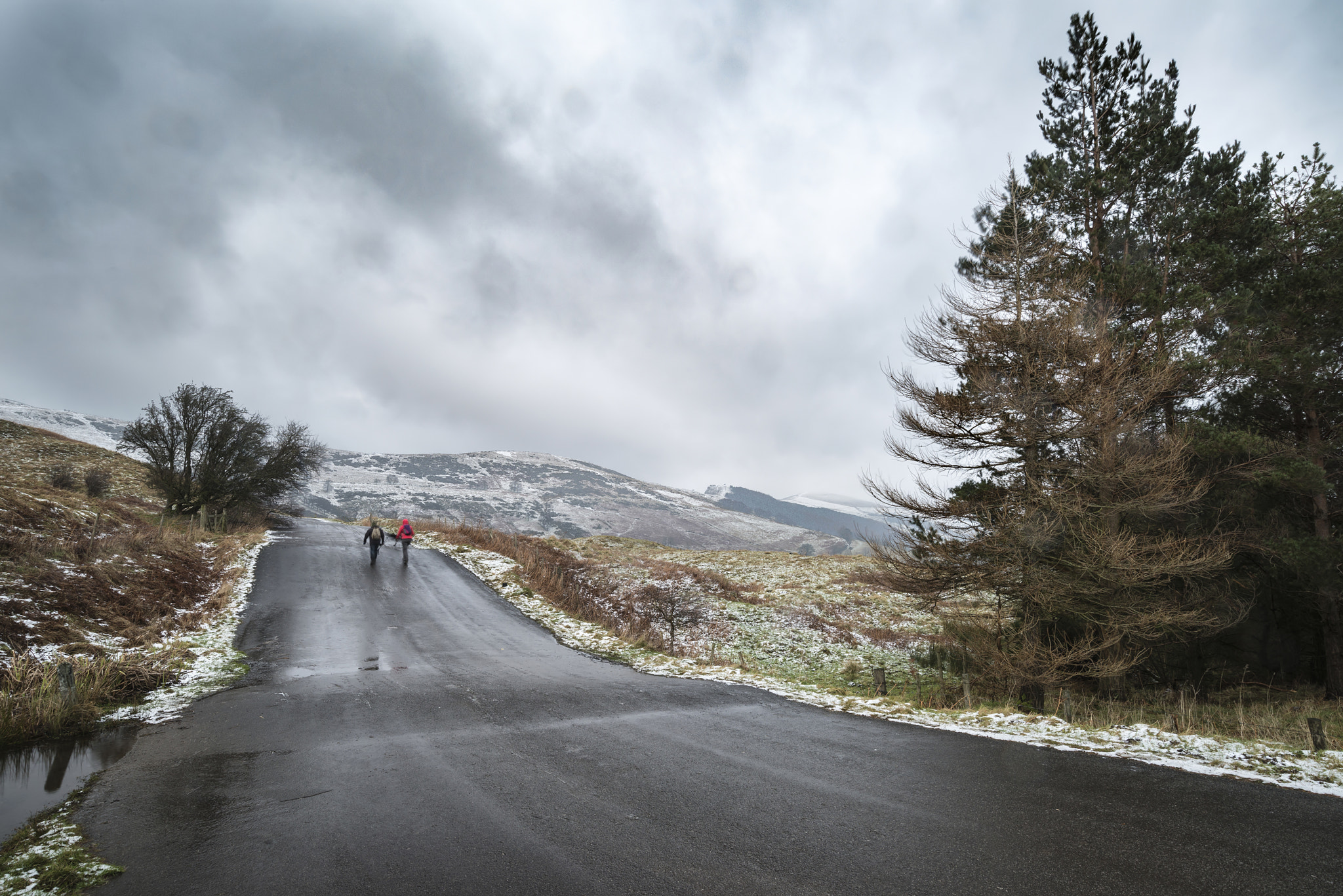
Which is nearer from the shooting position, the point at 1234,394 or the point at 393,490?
the point at 1234,394

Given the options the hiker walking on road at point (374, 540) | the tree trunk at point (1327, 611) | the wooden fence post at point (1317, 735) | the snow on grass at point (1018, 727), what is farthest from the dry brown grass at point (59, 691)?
the tree trunk at point (1327, 611)

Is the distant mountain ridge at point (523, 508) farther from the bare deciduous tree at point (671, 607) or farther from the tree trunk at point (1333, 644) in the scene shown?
the tree trunk at point (1333, 644)

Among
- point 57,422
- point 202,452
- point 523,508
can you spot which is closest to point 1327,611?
point 202,452

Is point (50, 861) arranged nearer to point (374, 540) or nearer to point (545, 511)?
point (374, 540)

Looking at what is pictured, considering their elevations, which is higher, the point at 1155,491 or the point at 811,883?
the point at 1155,491

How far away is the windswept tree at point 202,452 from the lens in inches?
1232

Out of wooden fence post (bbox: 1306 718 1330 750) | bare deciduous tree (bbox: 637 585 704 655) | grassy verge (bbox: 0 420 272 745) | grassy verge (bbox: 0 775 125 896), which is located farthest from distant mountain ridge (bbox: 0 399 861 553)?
wooden fence post (bbox: 1306 718 1330 750)

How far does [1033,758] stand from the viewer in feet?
21.4

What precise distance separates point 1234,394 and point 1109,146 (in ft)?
22.1

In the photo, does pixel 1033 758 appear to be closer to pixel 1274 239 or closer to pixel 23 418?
pixel 1274 239

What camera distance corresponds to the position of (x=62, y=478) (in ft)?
100.0

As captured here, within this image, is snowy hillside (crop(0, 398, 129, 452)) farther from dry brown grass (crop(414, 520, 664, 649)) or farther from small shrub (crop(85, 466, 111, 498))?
dry brown grass (crop(414, 520, 664, 649))

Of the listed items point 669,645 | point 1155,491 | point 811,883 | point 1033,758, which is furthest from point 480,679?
point 1155,491

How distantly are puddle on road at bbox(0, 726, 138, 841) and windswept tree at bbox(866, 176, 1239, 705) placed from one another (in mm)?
12100
